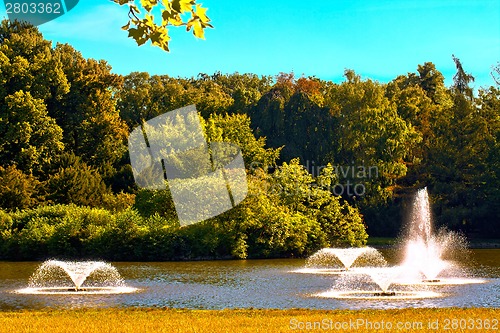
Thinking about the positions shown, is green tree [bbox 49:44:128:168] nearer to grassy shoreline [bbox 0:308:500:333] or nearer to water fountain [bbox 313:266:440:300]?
water fountain [bbox 313:266:440:300]

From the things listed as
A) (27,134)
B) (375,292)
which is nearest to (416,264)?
(375,292)

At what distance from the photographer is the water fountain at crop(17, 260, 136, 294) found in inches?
845

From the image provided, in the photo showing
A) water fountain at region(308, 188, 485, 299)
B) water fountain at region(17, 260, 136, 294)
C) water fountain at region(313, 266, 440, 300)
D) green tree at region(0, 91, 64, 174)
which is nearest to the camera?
water fountain at region(313, 266, 440, 300)

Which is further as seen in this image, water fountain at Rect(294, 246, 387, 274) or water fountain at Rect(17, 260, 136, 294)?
water fountain at Rect(294, 246, 387, 274)

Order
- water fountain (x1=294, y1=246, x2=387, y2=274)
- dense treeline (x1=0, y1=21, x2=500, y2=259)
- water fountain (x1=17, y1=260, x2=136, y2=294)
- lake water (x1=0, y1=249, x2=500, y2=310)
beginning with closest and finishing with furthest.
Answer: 1. lake water (x1=0, y1=249, x2=500, y2=310)
2. water fountain (x1=17, y1=260, x2=136, y2=294)
3. water fountain (x1=294, y1=246, x2=387, y2=274)
4. dense treeline (x1=0, y1=21, x2=500, y2=259)

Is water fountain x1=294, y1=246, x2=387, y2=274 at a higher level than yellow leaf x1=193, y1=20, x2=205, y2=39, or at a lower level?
lower

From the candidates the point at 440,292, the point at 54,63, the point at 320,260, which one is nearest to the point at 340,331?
the point at 440,292

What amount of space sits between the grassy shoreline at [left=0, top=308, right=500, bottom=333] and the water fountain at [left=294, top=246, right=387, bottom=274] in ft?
42.7

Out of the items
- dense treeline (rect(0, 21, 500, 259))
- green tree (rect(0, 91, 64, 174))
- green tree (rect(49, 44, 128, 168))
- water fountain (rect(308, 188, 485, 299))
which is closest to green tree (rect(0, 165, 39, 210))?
dense treeline (rect(0, 21, 500, 259))

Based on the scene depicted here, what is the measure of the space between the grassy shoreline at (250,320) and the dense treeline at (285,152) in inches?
869

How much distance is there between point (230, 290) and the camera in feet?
70.5

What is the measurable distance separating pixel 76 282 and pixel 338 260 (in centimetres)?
1534

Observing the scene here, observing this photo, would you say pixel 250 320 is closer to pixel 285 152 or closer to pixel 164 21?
pixel 164 21

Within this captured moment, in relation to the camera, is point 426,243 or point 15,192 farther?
point 426,243
